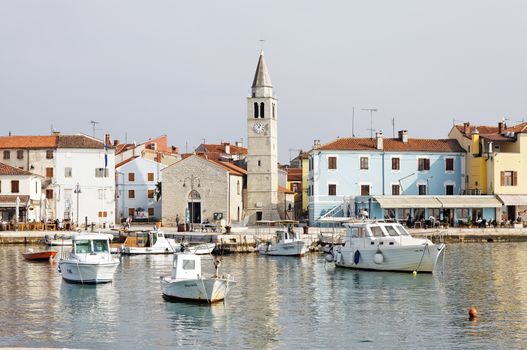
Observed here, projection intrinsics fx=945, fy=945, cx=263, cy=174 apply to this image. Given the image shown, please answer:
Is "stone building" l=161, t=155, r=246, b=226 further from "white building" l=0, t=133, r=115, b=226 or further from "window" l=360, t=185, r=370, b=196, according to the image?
"window" l=360, t=185, r=370, b=196

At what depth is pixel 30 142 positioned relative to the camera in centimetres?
8250

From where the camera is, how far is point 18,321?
99.6ft

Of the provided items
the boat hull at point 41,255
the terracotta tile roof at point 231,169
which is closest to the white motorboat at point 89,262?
the boat hull at point 41,255

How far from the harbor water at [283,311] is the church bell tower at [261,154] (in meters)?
33.8

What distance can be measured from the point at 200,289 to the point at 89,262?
9010mm

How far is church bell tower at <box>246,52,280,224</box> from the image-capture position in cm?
8325

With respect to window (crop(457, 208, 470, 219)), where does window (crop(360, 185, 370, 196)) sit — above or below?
above

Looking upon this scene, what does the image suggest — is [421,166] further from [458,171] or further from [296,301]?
[296,301]

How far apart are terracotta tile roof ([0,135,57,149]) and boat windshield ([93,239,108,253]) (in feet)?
134

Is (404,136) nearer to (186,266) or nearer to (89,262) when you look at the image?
(89,262)

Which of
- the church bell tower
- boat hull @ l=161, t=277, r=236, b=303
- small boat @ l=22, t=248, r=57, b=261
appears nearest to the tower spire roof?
the church bell tower

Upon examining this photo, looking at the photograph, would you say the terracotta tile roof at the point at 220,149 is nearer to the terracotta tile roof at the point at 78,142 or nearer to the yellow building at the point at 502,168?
the terracotta tile roof at the point at 78,142

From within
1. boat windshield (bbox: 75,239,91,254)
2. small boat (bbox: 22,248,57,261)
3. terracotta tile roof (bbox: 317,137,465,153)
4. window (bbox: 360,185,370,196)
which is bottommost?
small boat (bbox: 22,248,57,261)

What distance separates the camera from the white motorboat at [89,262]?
1607 inches
